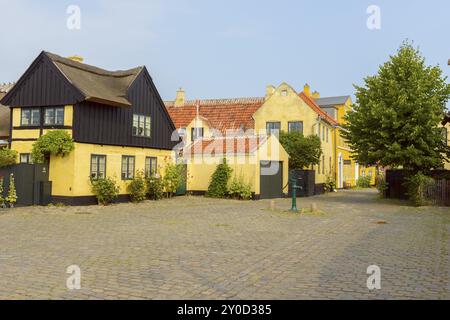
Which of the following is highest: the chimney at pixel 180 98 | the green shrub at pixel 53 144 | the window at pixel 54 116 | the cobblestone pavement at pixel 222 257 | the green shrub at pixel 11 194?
the chimney at pixel 180 98

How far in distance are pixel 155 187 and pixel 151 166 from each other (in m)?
1.50

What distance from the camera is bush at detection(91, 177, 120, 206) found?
2108 cm

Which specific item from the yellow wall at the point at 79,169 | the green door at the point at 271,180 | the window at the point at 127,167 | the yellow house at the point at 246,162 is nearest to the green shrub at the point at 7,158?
the yellow wall at the point at 79,169

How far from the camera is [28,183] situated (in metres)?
20.3

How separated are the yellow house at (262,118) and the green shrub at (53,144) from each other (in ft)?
44.5

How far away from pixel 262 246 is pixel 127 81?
16610 mm

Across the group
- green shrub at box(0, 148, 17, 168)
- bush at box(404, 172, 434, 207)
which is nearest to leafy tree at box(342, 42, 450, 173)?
bush at box(404, 172, 434, 207)

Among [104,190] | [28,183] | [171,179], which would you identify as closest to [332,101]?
[171,179]

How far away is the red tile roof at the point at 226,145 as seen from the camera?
26734mm

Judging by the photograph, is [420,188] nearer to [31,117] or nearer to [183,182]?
[183,182]

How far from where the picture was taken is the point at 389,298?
19.6ft

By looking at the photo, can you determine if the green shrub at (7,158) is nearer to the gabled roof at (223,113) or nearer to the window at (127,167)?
the window at (127,167)
